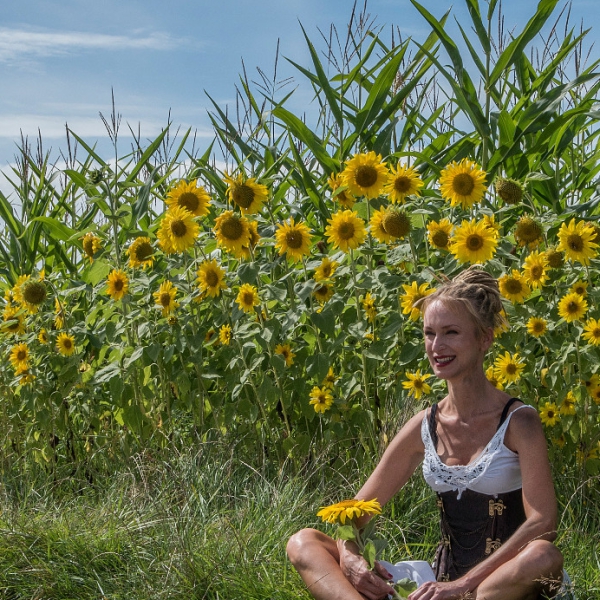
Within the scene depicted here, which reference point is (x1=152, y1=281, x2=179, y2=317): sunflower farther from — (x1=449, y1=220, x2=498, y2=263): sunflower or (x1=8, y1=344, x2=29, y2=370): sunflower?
(x1=449, y1=220, x2=498, y2=263): sunflower

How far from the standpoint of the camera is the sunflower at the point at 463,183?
3695 millimetres

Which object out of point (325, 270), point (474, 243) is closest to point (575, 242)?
point (474, 243)

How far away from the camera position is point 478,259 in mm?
3533

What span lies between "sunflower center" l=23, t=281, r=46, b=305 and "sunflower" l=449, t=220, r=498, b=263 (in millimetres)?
2156

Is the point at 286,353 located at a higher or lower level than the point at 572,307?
lower

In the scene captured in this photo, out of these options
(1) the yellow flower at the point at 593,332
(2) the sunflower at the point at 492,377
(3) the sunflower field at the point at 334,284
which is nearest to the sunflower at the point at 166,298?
(3) the sunflower field at the point at 334,284

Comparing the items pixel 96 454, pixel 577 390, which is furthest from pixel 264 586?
pixel 96 454

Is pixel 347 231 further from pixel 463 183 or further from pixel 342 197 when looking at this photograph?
pixel 463 183

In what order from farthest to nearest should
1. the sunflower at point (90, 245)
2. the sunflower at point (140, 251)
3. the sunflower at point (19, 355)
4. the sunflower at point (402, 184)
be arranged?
the sunflower at point (19, 355) < the sunflower at point (90, 245) < the sunflower at point (140, 251) < the sunflower at point (402, 184)

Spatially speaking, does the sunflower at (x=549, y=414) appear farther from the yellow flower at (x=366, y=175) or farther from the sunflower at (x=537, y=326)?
the yellow flower at (x=366, y=175)

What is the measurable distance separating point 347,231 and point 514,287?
687 mm

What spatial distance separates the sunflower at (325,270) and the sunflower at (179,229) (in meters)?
0.54

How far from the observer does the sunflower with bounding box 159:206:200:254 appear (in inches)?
152

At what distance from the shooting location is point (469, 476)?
105 inches
